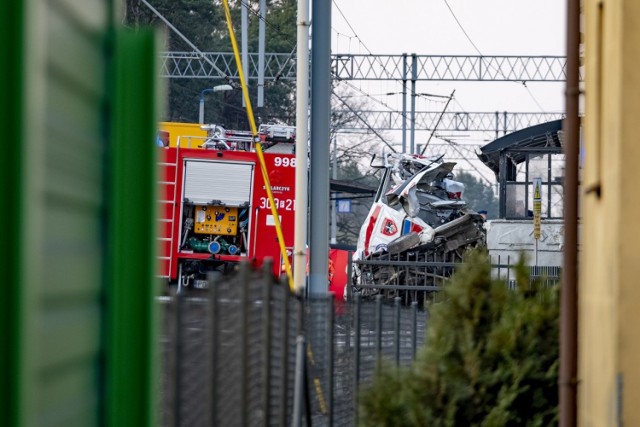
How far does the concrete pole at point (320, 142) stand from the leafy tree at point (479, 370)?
12.2 ft

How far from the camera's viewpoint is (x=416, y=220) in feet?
83.4

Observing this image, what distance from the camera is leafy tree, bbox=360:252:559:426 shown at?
18.3 feet

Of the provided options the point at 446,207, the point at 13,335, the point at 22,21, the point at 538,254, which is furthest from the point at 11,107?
the point at 446,207

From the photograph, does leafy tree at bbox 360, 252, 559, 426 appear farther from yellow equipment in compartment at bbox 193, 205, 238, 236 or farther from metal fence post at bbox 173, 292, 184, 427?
yellow equipment in compartment at bbox 193, 205, 238, 236

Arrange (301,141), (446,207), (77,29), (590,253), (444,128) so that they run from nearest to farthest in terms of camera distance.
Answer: (77,29) → (590,253) → (301,141) → (446,207) → (444,128)

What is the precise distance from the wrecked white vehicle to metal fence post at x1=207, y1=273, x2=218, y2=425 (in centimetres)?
1699

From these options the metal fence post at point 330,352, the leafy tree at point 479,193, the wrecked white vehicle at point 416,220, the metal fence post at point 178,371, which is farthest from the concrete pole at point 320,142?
the leafy tree at point 479,193

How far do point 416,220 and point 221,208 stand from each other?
14.7ft

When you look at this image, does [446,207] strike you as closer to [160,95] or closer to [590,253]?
[590,253]

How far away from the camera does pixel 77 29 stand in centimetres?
209

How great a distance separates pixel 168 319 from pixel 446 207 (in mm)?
21963

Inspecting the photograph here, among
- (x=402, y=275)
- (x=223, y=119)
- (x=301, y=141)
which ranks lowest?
(x=402, y=275)

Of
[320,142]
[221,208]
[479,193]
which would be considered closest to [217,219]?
[221,208]

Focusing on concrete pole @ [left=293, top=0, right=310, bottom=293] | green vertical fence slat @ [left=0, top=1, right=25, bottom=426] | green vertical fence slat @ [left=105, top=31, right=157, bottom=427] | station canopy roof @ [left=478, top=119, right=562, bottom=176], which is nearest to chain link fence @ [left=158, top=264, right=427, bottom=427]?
green vertical fence slat @ [left=105, top=31, right=157, bottom=427]
